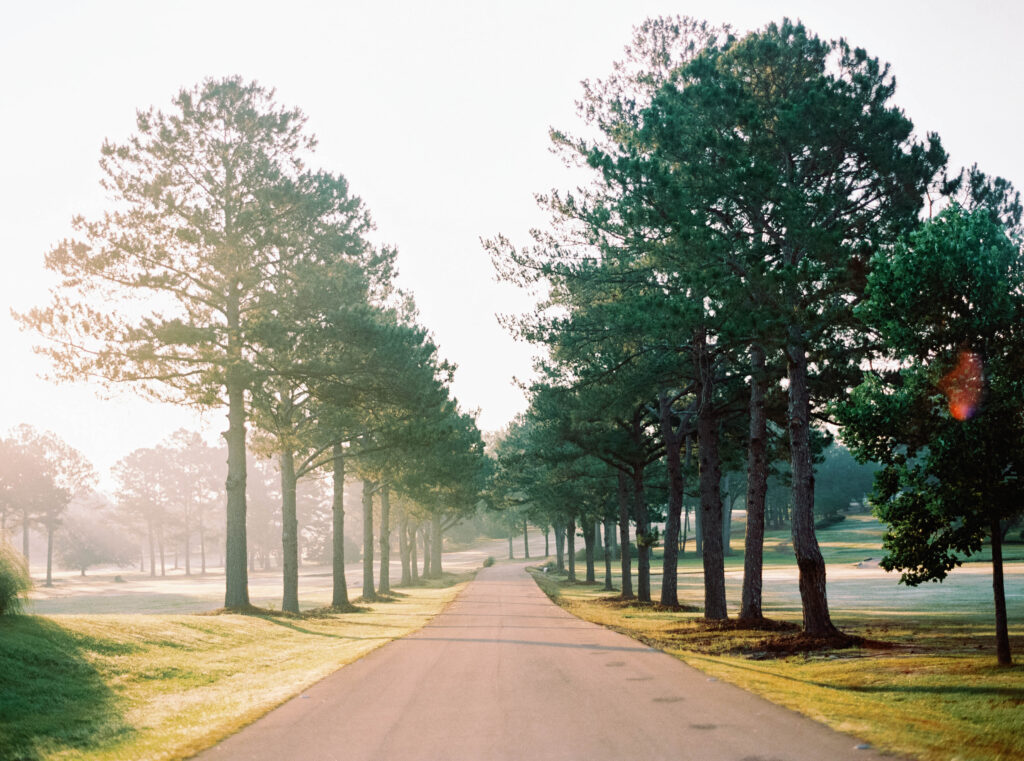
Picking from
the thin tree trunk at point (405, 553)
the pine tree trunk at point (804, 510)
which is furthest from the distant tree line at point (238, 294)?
the thin tree trunk at point (405, 553)

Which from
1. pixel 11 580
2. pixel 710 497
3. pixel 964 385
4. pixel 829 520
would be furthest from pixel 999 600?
pixel 829 520

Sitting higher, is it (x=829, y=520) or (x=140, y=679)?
(x=140, y=679)

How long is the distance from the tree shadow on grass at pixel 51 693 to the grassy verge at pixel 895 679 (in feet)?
25.6

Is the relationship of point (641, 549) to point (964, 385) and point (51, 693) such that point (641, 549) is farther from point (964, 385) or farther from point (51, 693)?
point (51, 693)

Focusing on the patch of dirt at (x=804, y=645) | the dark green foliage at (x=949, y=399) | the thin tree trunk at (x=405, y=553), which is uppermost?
the dark green foliage at (x=949, y=399)

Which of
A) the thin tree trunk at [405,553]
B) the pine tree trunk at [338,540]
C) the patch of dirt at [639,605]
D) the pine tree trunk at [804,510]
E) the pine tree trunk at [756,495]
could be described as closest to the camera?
the pine tree trunk at [804,510]

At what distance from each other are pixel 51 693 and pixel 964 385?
12.8m

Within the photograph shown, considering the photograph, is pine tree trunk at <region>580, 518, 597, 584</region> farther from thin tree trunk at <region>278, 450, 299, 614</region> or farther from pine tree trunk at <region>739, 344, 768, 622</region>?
pine tree trunk at <region>739, 344, 768, 622</region>

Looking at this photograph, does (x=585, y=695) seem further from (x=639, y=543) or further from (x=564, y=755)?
(x=639, y=543)

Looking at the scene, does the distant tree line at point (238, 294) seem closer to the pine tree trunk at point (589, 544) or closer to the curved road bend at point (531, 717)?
the curved road bend at point (531, 717)

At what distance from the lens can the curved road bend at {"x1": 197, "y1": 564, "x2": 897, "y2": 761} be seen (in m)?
7.42

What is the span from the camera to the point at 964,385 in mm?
11328

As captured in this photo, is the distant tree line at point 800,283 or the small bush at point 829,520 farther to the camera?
the small bush at point 829,520

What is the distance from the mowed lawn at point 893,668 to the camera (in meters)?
7.91
